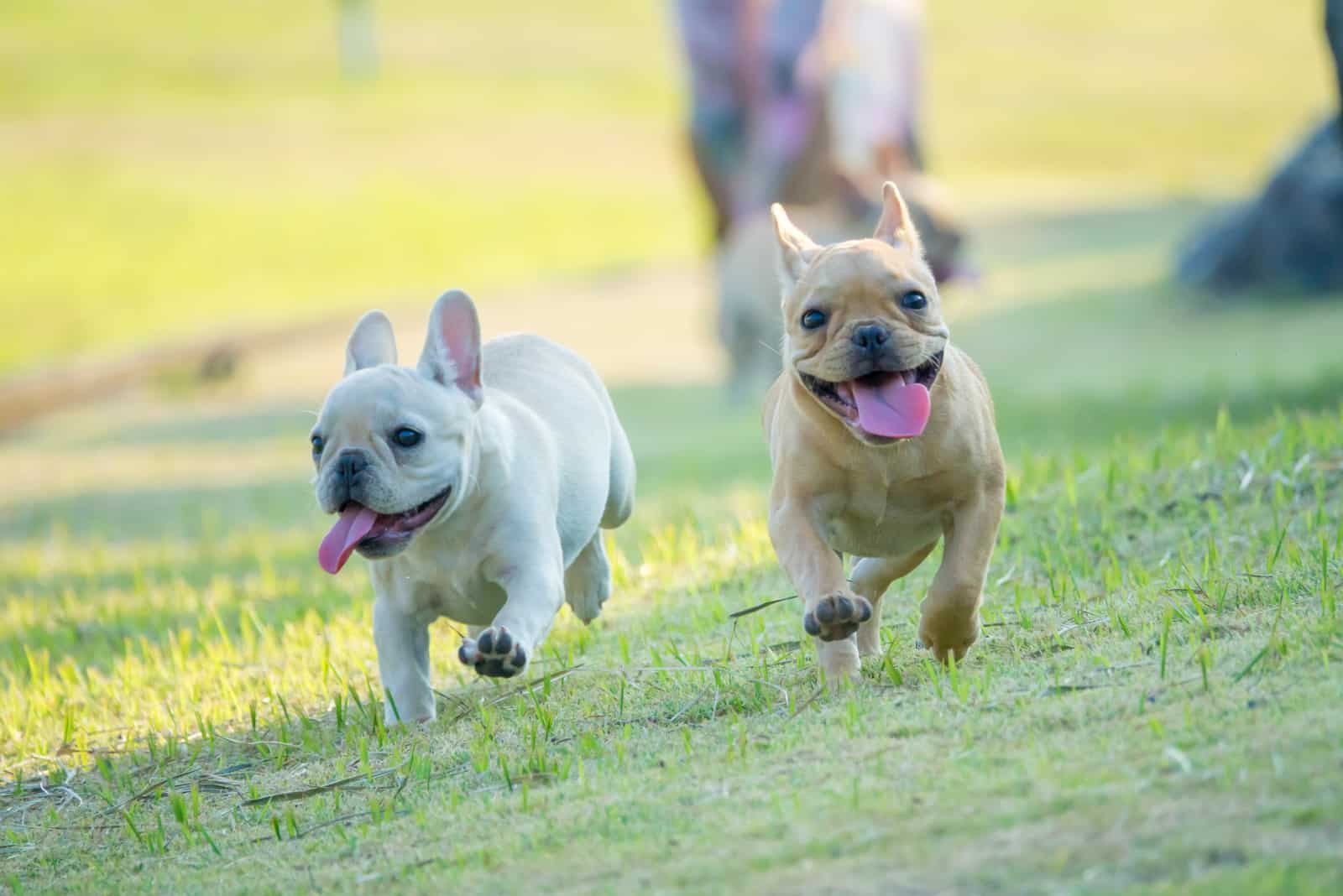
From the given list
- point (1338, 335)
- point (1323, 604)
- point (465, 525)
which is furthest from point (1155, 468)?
point (1338, 335)

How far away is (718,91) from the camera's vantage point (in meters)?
18.8

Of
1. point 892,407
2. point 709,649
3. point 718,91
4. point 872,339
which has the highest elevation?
point 718,91

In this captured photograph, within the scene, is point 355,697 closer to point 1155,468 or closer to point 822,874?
point 822,874

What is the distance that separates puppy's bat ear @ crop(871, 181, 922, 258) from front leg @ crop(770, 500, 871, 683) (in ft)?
3.08

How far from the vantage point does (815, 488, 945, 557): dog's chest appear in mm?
4578

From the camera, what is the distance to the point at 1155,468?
671 centimetres

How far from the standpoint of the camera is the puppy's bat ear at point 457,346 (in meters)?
4.96

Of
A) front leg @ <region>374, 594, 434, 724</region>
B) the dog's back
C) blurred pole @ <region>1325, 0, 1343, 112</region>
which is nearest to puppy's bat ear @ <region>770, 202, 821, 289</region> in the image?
the dog's back

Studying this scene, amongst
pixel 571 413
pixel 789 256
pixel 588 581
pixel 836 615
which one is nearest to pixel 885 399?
pixel 836 615

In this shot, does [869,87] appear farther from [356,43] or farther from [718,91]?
[356,43]

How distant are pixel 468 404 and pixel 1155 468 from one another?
10.2 feet

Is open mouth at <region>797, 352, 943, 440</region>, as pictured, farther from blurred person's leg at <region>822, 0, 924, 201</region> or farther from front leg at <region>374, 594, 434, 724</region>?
blurred person's leg at <region>822, 0, 924, 201</region>

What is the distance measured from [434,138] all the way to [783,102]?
20160 mm

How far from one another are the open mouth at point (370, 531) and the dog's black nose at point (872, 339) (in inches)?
48.6
